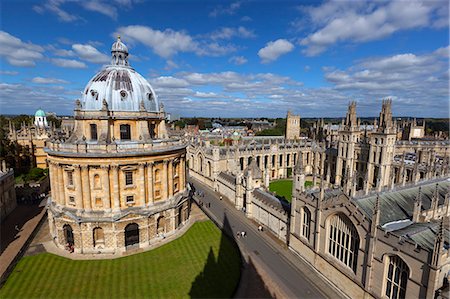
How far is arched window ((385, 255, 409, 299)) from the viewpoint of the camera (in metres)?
16.2

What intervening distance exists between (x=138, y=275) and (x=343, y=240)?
18774mm

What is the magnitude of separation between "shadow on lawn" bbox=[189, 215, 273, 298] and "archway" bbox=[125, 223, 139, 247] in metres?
8.82

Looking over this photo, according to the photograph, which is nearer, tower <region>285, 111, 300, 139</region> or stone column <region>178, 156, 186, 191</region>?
stone column <region>178, 156, 186, 191</region>

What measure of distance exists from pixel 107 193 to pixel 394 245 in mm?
25843

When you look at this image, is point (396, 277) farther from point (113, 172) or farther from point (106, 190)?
point (106, 190)

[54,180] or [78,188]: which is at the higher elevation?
[54,180]

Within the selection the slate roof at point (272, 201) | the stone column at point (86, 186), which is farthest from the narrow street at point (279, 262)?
the stone column at point (86, 186)

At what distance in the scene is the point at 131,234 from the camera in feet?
93.1

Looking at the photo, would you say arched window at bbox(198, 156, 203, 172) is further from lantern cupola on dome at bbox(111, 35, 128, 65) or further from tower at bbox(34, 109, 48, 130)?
tower at bbox(34, 109, 48, 130)

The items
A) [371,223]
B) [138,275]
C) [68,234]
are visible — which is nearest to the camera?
[371,223]

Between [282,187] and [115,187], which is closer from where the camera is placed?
[115,187]

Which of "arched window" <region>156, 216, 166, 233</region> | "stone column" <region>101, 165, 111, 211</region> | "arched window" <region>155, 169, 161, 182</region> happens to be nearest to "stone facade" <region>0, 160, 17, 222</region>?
"stone column" <region>101, 165, 111, 211</region>

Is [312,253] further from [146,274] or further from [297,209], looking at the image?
[146,274]

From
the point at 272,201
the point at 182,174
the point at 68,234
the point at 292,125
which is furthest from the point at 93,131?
the point at 292,125
